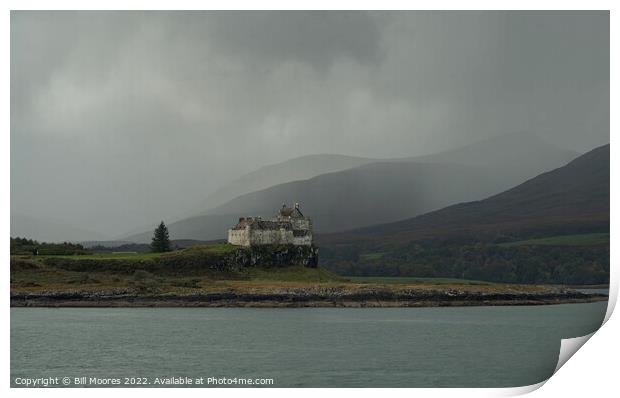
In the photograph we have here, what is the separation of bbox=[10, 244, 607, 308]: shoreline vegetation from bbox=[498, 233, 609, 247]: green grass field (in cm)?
732

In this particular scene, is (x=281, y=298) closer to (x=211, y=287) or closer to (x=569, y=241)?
(x=211, y=287)

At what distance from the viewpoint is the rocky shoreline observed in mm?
44031

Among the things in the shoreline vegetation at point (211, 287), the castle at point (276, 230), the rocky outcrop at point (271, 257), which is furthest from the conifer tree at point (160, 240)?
the rocky outcrop at point (271, 257)

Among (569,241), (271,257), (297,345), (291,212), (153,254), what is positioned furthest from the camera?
(569,241)

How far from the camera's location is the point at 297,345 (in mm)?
32031

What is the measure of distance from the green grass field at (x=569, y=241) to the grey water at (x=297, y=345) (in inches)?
679

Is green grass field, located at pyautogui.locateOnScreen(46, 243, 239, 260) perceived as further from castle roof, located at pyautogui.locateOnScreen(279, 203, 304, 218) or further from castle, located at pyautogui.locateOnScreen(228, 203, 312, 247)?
castle roof, located at pyautogui.locateOnScreen(279, 203, 304, 218)

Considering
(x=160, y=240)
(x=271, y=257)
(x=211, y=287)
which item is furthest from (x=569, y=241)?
(x=211, y=287)

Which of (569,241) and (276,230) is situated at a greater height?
(276,230)

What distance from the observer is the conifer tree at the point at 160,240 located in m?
53.8

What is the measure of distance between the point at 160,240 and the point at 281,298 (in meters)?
11.2

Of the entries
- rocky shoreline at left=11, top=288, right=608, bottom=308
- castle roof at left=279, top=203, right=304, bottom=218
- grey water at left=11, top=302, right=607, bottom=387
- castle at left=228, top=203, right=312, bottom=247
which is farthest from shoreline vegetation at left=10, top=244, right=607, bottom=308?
castle roof at left=279, top=203, right=304, bottom=218

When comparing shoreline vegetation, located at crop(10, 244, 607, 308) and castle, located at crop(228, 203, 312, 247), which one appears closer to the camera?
shoreline vegetation, located at crop(10, 244, 607, 308)

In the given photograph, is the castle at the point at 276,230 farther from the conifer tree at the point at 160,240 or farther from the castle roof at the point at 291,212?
the conifer tree at the point at 160,240
